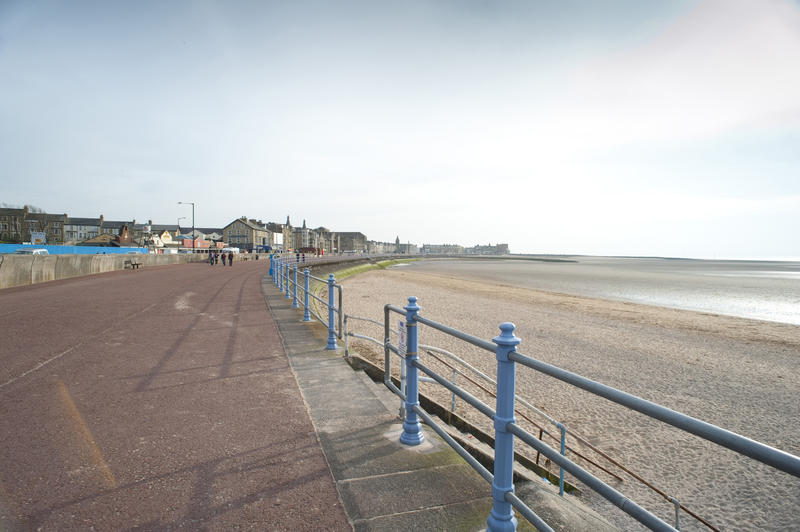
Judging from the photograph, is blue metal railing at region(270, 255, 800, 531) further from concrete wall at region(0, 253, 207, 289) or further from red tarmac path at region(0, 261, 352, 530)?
concrete wall at region(0, 253, 207, 289)

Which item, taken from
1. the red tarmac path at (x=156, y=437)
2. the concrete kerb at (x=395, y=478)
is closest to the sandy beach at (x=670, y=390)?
the concrete kerb at (x=395, y=478)

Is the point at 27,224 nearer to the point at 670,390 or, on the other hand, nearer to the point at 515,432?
the point at 670,390

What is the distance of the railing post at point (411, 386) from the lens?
3648 mm

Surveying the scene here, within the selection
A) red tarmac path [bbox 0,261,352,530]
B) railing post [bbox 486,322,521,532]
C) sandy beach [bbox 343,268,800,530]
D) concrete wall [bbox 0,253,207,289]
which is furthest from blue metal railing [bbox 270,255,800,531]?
concrete wall [bbox 0,253,207,289]

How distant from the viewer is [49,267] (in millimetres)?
19938

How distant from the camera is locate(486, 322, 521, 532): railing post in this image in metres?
2.30

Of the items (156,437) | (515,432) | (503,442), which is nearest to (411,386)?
(503,442)

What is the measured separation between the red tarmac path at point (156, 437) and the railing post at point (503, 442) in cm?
99

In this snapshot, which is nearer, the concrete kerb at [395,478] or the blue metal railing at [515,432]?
the blue metal railing at [515,432]

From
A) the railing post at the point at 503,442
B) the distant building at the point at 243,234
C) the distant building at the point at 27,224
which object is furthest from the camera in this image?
the distant building at the point at 243,234

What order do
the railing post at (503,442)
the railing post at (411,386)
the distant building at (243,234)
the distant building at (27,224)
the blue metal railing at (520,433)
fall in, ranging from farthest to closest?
the distant building at (243,234) → the distant building at (27,224) → the railing post at (411,386) → the railing post at (503,442) → the blue metal railing at (520,433)

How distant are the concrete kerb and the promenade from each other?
→ 0.04 ft

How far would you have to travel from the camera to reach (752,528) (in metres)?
5.00

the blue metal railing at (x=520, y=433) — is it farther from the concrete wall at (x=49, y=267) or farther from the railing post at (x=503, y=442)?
the concrete wall at (x=49, y=267)
